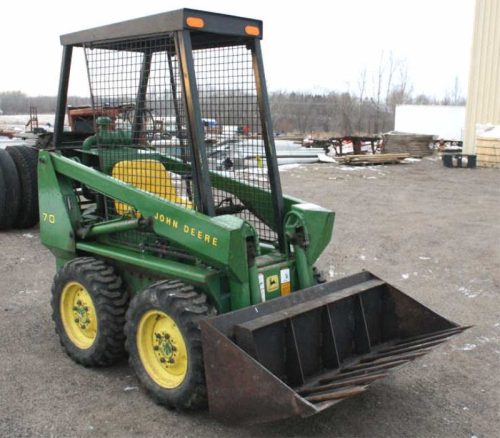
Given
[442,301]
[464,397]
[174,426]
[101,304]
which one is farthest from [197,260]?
[442,301]

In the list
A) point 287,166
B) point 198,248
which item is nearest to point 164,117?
point 198,248

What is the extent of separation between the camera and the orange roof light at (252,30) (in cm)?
430

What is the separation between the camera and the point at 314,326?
404 cm

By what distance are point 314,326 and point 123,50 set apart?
238 centimetres

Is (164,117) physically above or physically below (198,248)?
above

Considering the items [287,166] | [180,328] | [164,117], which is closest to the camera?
[180,328]

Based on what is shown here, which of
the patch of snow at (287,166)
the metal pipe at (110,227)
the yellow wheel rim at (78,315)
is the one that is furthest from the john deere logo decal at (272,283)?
the patch of snow at (287,166)

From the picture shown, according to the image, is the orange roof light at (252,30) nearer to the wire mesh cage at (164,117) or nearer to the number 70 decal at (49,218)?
the wire mesh cage at (164,117)

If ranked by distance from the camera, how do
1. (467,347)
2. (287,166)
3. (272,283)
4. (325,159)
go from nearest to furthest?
(272,283) → (467,347) → (287,166) → (325,159)

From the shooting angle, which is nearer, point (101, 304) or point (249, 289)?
point (249, 289)

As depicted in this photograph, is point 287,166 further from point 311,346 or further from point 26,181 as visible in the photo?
point 311,346

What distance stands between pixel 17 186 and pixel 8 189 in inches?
5.2

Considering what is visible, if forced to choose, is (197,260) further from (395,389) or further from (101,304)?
(395,389)

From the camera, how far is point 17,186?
9281mm
